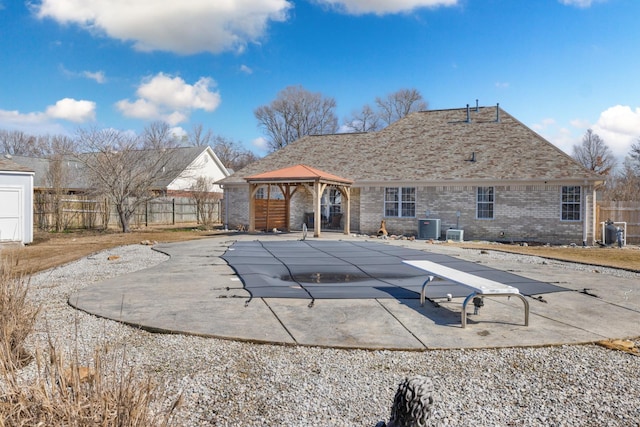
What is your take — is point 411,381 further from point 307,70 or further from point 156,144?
point 307,70

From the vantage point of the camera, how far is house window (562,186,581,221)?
1770cm

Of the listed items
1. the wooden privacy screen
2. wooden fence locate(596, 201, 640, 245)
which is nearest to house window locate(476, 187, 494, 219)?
wooden fence locate(596, 201, 640, 245)

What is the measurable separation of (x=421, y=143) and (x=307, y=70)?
1353 centimetres

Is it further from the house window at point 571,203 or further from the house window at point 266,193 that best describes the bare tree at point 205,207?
the house window at point 571,203

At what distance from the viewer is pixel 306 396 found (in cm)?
369

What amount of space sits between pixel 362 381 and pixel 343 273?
541 cm

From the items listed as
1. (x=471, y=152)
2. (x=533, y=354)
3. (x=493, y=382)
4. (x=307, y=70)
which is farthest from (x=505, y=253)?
(x=307, y=70)

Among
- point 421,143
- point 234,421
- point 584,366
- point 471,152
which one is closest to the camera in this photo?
point 234,421

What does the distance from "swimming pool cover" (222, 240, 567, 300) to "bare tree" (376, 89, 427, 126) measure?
3633cm

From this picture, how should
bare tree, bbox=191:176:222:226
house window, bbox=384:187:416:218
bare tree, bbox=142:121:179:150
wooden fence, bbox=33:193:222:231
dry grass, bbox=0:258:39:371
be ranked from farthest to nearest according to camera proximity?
bare tree, bbox=191:176:222:226, bare tree, bbox=142:121:179:150, wooden fence, bbox=33:193:222:231, house window, bbox=384:187:416:218, dry grass, bbox=0:258:39:371

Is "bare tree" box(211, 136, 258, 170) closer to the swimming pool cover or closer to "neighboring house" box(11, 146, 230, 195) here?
"neighboring house" box(11, 146, 230, 195)

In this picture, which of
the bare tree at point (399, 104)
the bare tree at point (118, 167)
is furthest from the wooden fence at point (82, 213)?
the bare tree at point (399, 104)

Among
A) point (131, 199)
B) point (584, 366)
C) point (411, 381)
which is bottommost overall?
point (584, 366)

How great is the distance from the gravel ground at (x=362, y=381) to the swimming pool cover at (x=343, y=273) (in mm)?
2412
